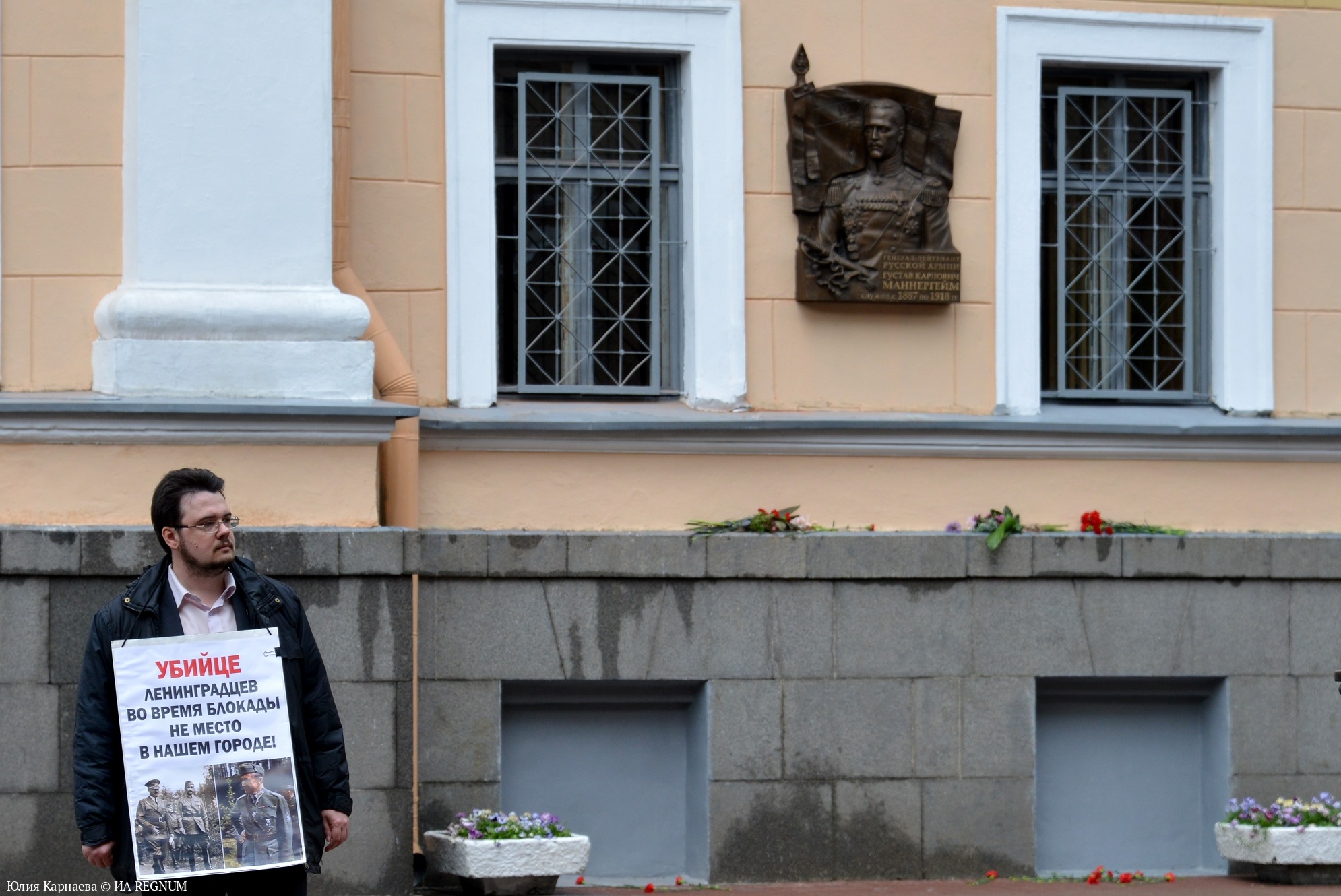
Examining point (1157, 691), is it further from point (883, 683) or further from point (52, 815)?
point (52, 815)

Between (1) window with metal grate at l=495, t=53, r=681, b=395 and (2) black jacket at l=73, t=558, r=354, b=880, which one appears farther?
(1) window with metal grate at l=495, t=53, r=681, b=395

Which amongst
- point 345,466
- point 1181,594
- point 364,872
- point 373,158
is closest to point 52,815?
point 364,872

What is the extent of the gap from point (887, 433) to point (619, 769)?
2.14 meters

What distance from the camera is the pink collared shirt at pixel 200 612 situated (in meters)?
5.55

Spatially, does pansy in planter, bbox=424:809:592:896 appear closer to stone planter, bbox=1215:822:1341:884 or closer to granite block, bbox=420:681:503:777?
granite block, bbox=420:681:503:777

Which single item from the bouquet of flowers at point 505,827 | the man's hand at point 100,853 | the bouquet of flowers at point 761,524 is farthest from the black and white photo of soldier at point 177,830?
the bouquet of flowers at point 761,524

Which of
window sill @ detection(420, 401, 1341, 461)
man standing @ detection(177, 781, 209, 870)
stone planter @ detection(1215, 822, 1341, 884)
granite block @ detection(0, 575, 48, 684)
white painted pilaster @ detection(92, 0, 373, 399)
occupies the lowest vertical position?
stone planter @ detection(1215, 822, 1341, 884)

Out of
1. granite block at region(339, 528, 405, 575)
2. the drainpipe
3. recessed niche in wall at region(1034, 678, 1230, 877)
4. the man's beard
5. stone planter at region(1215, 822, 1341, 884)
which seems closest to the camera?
the man's beard

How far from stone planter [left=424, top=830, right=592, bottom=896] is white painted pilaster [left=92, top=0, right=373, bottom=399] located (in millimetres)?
2056

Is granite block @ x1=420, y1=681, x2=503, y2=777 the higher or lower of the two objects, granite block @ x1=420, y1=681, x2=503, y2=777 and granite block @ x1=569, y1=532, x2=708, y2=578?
the lower

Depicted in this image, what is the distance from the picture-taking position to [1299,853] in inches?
357

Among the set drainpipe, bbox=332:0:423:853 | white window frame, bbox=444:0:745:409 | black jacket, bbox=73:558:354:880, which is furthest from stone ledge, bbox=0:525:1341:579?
black jacket, bbox=73:558:354:880

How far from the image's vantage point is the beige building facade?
8602 mm

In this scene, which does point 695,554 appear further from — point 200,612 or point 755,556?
point 200,612
